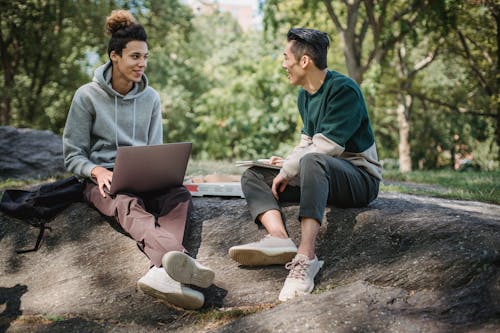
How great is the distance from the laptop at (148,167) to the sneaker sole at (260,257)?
770 mm

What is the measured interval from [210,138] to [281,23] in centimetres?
695

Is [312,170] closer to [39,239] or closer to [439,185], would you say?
[39,239]

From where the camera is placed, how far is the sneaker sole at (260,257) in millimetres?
3355

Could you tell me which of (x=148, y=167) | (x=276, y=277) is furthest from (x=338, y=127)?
(x=148, y=167)

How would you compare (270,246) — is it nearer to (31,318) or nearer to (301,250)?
(301,250)

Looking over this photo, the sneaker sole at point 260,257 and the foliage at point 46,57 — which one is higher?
the foliage at point 46,57

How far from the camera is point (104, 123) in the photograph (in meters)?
4.05

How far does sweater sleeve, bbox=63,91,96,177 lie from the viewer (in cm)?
391

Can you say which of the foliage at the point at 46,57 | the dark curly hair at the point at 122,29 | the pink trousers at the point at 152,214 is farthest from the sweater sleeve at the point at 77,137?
the foliage at the point at 46,57

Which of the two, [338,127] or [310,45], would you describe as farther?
[310,45]

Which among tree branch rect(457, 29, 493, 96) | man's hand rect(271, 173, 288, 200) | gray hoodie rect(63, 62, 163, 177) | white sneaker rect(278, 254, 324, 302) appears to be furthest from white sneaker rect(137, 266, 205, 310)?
tree branch rect(457, 29, 493, 96)

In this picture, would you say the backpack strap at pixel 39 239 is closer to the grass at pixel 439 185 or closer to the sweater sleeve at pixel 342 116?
the sweater sleeve at pixel 342 116

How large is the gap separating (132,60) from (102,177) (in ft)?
3.00

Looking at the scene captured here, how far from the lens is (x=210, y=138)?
762 inches
